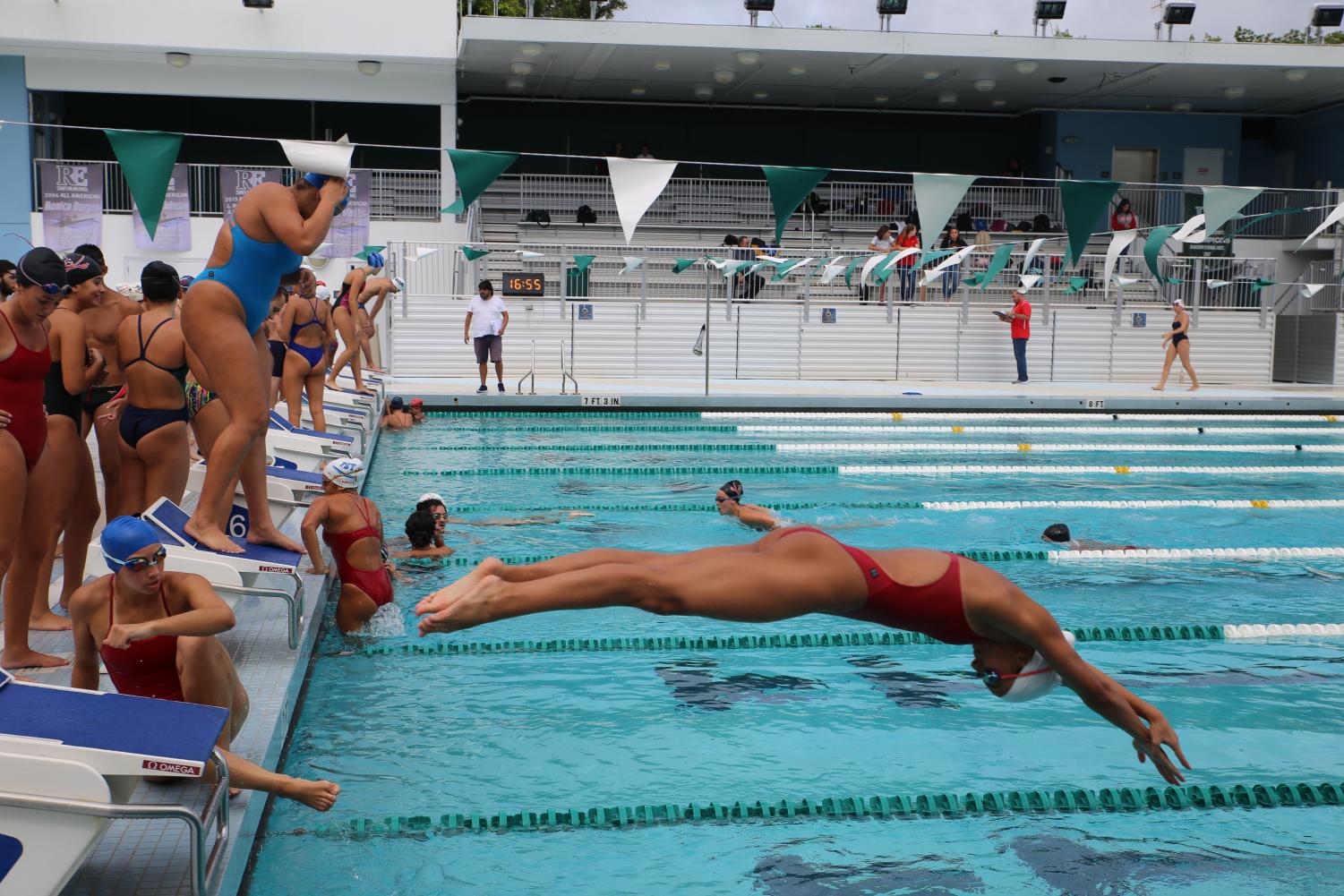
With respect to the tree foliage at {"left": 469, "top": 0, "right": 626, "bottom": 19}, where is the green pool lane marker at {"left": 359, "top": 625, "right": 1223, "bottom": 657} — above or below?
below

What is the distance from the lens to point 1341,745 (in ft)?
16.7

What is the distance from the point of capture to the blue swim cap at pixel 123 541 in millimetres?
3350

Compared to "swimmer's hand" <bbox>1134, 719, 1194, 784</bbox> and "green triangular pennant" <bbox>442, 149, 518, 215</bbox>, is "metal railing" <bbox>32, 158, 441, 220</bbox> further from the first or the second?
"swimmer's hand" <bbox>1134, 719, 1194, 784</bbox>

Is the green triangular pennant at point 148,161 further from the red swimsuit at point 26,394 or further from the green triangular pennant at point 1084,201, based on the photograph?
the green triangular pennant at point 1084,201

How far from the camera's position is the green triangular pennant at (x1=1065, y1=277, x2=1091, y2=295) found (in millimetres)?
19562

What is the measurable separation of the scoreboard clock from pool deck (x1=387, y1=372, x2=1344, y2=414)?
1282 mm

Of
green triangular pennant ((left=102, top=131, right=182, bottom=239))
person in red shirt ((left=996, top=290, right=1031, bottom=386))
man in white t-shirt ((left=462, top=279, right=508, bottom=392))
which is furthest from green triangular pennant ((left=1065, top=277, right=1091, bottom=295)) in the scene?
green triangular pennant ((left=102, top=131, right=182, bottom=239))

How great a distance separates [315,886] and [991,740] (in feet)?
9.02

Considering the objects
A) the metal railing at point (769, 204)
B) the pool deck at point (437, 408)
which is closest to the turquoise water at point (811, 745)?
the pool deck at point (437, 408)

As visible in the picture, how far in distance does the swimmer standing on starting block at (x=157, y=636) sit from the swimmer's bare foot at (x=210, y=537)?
1.41m

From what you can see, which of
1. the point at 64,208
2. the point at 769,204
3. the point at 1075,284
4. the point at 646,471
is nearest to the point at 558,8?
the point at 769,204

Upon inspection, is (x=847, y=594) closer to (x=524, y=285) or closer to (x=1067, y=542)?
(x=1067, y=542)

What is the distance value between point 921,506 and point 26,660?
22.8 feet

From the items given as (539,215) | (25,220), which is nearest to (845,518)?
(539,215)
